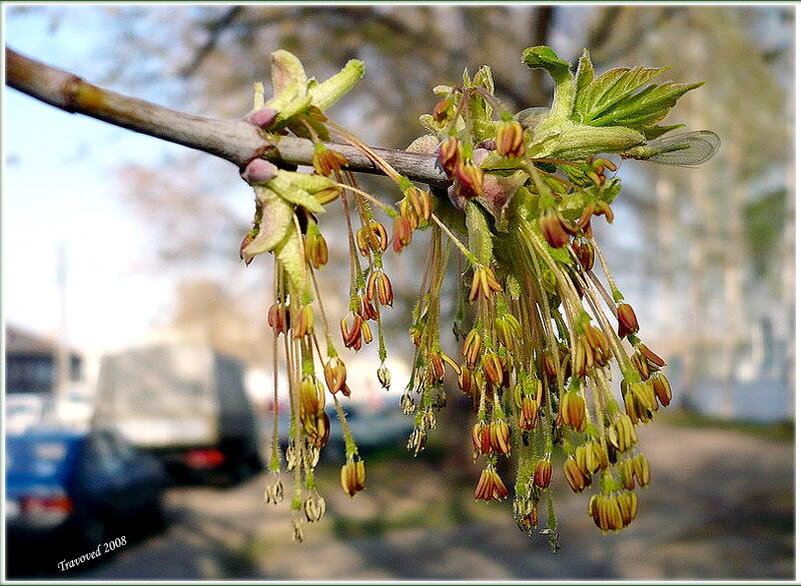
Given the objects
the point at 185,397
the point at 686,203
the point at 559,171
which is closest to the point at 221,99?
the point at 185,397

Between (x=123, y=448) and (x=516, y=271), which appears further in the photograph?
(x=123, y=448)

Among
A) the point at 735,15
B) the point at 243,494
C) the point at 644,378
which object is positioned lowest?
the point at 243,494

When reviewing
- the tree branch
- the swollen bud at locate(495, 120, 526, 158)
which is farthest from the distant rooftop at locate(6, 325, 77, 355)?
the swollen bud at locate(495, 120, 526, 158)

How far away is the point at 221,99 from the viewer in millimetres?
6844

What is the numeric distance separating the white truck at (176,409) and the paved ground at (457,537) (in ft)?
1.56

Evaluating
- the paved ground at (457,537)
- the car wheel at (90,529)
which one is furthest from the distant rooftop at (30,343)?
the car wheel at (90,529)

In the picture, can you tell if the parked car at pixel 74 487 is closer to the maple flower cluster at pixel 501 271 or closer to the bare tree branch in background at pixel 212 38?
the bare tree branch in background at pixel 212 38

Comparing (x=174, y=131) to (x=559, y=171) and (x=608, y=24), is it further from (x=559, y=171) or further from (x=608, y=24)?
(x=608, y=24)

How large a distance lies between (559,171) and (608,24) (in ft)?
22.3

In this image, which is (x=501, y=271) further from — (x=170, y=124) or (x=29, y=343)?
(x=29, y=343)

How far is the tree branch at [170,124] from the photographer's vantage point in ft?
1.69

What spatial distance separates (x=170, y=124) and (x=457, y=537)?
356 inches

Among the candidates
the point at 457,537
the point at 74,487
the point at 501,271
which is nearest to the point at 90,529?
the point at 74,487

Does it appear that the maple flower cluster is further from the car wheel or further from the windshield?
the windshield
